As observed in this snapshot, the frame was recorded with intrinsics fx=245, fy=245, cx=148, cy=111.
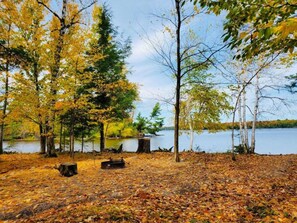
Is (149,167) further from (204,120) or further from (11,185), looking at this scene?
(204,120)

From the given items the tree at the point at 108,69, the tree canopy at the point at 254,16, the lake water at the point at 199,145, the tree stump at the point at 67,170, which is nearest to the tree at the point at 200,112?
the lake water at the point at 199,145

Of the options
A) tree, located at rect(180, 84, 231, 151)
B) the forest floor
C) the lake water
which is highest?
tree, located at rect(180, 84, 231, 151)

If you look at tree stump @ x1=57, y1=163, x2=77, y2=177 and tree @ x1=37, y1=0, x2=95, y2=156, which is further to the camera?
tree @ x1=37, y1=0, x2=95, y2=156

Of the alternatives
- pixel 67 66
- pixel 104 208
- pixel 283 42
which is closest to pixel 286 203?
pixel 283 42

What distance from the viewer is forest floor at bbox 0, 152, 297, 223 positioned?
501 cm

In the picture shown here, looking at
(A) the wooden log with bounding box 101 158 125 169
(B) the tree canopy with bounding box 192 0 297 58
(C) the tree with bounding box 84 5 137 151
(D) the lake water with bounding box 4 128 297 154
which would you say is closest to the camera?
(B) the tree canopy with bounding box 192 0 297 58

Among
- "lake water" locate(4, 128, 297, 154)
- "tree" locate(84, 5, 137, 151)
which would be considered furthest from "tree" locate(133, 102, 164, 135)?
"tree" locate(84, 5, 137, 151)

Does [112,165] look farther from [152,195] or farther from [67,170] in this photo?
[152,195]

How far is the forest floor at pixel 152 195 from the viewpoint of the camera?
5.01 meters

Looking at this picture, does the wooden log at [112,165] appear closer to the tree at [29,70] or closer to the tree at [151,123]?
the tree at [29,70]

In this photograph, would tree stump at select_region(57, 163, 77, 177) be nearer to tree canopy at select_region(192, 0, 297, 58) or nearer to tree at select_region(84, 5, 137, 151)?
tree canopy at select_region(192, 0, 297, 58)

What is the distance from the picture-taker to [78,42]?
14.2 m

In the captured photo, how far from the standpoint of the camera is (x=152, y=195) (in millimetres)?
6363

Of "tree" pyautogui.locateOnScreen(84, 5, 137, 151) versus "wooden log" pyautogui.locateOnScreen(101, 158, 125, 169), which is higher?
"tree" pyautogui.locateOnScreen(84, 5, 137, 151)
